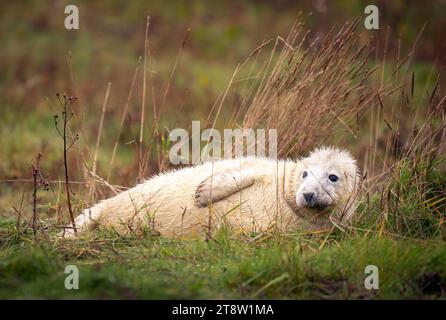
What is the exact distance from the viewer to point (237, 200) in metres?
6.18

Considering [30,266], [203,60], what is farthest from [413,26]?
[30,266]

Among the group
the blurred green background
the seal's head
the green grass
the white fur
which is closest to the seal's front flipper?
the white fur

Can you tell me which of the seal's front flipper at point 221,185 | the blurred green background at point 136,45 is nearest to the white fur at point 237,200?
the seal's front flipper at point 221,185

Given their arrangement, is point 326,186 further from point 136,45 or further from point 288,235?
point 136,45

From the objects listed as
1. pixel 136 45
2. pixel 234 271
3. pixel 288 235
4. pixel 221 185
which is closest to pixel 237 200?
pixel 221 185

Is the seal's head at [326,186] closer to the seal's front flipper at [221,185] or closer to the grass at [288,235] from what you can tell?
the grass at [288,235]

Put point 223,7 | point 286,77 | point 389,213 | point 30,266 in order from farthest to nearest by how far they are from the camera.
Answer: point 223,7
point 286,77
point 389,213
point 30,266

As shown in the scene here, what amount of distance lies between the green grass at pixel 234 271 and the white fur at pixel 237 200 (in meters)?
0.61

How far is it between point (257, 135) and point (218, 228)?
1.54 metres

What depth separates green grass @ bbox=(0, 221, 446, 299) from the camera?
14.9 ft

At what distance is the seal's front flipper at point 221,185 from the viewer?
6.06 metres

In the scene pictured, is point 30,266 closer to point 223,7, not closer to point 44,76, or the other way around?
point 44,76

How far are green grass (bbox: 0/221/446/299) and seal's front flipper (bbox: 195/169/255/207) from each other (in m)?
0.77

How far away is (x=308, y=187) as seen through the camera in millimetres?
5832
